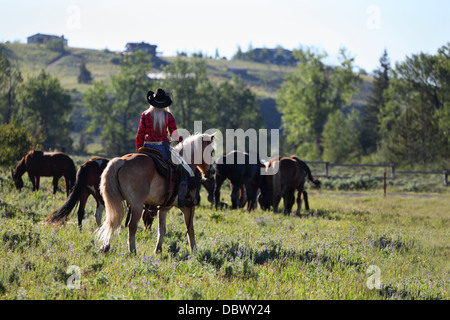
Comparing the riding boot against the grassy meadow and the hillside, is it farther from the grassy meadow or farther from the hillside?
the hillside

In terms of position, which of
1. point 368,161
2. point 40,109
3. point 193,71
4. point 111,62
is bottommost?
point 368,161

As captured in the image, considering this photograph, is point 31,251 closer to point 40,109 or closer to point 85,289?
point 85,289

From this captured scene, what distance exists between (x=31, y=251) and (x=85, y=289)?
2.00 metres

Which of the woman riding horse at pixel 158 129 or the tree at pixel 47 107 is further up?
the tree at pixel 47 107

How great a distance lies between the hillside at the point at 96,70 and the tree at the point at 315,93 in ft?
184

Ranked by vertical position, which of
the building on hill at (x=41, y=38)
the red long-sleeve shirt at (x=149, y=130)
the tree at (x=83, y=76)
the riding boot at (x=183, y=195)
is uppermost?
the building on hill at (x=41, y=38)

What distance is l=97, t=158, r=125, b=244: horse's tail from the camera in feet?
21.5

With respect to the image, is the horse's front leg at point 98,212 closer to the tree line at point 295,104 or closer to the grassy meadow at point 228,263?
the grassy meadow at point 228,263

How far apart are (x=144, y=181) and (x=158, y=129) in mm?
1157

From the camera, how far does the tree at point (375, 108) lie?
68375 mm

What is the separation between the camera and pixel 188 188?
25.3ft

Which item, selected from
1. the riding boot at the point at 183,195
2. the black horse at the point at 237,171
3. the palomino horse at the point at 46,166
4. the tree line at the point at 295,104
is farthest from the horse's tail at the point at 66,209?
the tree line at the point at 295,104
